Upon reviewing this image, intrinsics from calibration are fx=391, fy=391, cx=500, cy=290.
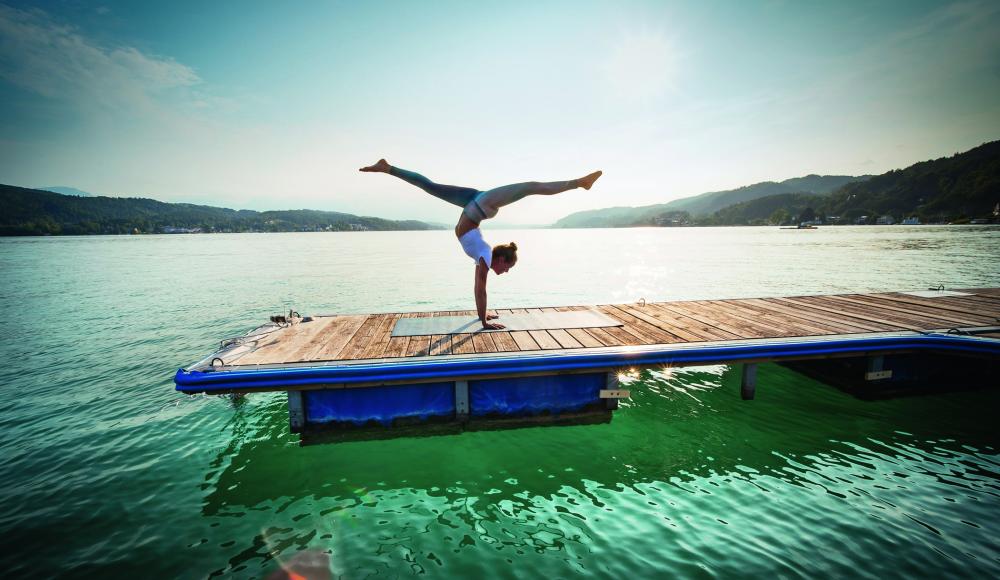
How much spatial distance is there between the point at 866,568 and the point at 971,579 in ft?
3.16

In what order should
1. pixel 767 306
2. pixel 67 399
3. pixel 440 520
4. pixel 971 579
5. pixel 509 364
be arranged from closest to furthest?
1. pixel 971 579
2. pixel 440 520
3. pixel 509 364
4. pixel 67 399
5. pixel 767 306

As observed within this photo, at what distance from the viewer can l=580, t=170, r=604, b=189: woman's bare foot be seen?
20.8 ft

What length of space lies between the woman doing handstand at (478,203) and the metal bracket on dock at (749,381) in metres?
5.22

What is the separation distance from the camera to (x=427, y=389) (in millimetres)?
6402

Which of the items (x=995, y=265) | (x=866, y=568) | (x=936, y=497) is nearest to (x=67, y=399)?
(x=866, y=568)

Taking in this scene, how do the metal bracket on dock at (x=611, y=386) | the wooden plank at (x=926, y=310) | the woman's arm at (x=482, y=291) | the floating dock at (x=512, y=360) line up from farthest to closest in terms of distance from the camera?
the wooden plank at (x=926, y=310), the woman's arm at (x=482, y=291), the metal bracket on dock at (x=611, y=386), the floating dock at (x=512, y=360)

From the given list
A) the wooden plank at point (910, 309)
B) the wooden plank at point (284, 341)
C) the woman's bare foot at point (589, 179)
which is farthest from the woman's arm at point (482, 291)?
the wooden plank at point (910, 309)

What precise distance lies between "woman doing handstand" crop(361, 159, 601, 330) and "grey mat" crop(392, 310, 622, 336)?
2.84 feet

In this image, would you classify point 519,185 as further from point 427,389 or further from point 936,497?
point 936,497

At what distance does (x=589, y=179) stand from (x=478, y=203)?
6.53ft

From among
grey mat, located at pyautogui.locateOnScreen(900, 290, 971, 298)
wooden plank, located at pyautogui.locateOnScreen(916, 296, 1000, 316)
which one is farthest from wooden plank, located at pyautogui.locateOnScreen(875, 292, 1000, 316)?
grey mat, located at pyautogui.locateOnScreen(900, 290, 971, 298)

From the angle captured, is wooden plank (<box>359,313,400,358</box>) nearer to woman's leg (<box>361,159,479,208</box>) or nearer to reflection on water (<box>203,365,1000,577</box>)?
reflection on water (<box>203,365,1000,577</box>)

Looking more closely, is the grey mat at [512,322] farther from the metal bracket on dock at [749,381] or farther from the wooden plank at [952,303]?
the wooden plank at [952,303]

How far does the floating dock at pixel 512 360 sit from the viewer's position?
19.2 ft
